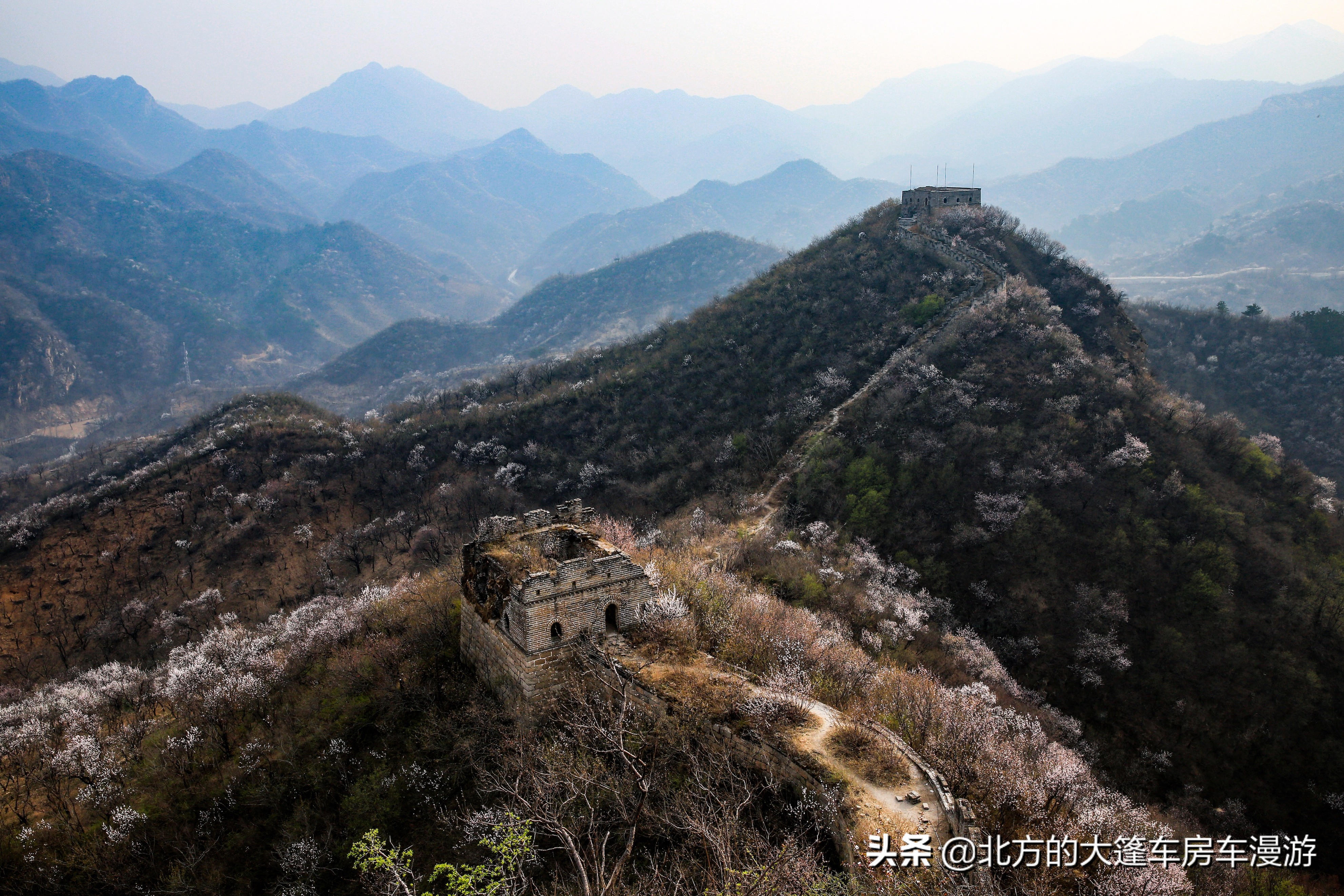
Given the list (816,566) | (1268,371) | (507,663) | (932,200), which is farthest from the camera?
(932,200)

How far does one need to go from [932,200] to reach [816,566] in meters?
57.2

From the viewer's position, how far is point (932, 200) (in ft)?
244

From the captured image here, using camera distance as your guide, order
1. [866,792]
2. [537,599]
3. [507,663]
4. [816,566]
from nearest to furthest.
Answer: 1. [866,792]
2. [537,599]
3. [507,663]
4. [816,566]

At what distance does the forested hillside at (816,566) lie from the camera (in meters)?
20.0

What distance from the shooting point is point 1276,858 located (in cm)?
2283

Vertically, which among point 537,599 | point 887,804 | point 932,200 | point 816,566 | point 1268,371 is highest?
point 932,200

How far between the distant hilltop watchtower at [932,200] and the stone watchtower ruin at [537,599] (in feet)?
221

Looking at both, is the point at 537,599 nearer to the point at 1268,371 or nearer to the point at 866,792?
the point at 866,792

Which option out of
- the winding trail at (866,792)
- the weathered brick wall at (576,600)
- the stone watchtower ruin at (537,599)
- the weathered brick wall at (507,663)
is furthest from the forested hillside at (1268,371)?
the weathered brick wall at (507,663)

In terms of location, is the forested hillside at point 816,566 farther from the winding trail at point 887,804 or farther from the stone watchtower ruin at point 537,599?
the stone watchtower ruin at point 537,599

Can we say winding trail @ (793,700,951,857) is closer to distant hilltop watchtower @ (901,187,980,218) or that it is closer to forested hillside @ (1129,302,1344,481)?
forested hillside @ (1129,302,1344,481)

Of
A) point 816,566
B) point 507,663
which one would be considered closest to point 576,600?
point 507,663

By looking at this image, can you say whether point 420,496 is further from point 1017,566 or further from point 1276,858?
point 1276,858

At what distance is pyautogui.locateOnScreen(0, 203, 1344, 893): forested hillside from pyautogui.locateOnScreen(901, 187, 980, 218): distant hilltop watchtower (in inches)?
94.3
